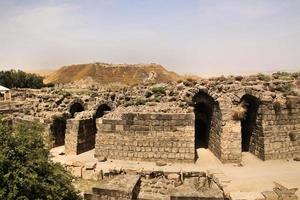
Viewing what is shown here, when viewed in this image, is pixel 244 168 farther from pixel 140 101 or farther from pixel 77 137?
pixel 77 137

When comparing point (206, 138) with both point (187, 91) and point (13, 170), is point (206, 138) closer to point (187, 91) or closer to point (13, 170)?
point (187, 91)

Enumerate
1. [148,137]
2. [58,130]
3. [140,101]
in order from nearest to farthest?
[148,137] → [140,101] → [58,130]

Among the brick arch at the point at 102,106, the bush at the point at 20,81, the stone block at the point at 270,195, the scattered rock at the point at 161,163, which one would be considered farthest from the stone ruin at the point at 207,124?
the bush at the point at 20,81

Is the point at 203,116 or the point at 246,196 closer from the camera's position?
the point at 246,196

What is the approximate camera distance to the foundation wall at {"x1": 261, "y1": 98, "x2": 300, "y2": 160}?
562 inches

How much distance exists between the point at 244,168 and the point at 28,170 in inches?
305

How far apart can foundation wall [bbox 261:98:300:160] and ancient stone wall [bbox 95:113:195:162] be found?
9.81ft

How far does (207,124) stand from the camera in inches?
662

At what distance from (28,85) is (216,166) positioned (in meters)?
39.3

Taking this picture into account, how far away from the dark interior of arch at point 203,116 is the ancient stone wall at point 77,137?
5.15m

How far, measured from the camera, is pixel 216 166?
13.6 metres

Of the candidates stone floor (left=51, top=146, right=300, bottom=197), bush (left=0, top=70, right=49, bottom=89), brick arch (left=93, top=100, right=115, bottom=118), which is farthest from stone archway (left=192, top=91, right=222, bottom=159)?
bush (left=0, top=70, right=49, bottom=89)

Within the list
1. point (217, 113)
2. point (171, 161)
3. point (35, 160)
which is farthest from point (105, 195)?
point (217, 113)

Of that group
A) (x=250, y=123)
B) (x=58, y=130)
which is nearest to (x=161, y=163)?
(x=250, y=123)
